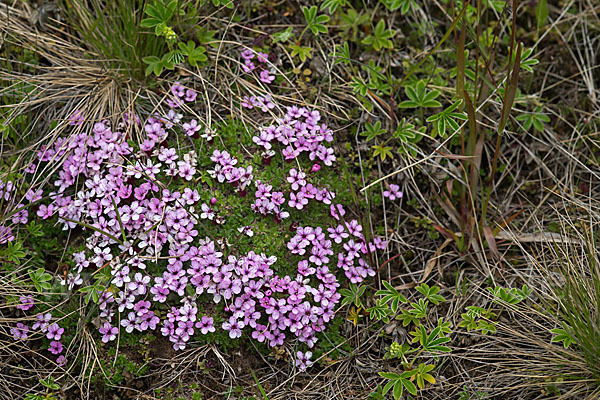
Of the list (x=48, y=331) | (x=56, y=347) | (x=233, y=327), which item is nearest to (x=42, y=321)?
(x=48, y=331)

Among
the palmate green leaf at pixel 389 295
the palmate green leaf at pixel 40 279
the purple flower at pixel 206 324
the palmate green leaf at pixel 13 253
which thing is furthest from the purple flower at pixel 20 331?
the palmate green leaf at pixel 389 295

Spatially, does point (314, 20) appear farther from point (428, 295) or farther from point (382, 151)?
point (428, 295)

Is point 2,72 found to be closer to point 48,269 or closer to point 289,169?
point 48,269

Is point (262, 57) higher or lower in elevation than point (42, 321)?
higher

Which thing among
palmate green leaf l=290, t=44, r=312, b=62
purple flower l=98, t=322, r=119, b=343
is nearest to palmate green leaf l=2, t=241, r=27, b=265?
purple flower l=98, t=322, r=119, b=343

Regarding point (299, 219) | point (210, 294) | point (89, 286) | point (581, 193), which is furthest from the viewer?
point (581, 193)

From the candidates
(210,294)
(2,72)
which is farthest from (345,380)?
(2,72)

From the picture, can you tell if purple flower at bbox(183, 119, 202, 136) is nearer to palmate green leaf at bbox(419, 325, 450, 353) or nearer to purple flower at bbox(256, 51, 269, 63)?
purple flower at bbox(256, 51, 269, 63)

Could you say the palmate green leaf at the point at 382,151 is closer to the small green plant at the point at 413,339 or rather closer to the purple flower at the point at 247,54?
the small green plant at the point at 413,339
